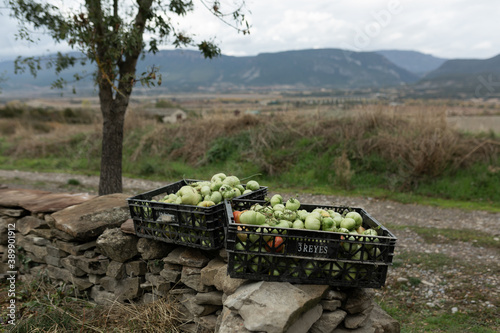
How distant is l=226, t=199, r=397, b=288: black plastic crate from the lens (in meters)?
2.61

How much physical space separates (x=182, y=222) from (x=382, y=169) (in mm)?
9310

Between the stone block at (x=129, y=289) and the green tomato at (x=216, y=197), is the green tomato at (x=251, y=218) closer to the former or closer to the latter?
the green tomato at (x=216, y=197)

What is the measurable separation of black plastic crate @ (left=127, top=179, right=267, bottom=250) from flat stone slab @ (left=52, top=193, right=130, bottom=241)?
778 millimetres

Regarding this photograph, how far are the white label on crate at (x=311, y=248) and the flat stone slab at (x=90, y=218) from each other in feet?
7.62

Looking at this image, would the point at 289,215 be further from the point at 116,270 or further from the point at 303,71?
the point at 303,71

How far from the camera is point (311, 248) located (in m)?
2.64

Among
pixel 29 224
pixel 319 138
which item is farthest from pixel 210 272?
pixel 319 138

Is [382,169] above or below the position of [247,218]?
below

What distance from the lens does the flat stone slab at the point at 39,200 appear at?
4.70 meters

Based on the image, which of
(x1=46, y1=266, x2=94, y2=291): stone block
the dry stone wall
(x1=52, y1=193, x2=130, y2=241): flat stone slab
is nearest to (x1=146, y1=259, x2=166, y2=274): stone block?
the dry stone wall

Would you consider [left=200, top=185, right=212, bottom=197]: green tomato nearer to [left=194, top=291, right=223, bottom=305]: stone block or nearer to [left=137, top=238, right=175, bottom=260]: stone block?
[left=137, top=238, right=175, bottom=260]: stone block

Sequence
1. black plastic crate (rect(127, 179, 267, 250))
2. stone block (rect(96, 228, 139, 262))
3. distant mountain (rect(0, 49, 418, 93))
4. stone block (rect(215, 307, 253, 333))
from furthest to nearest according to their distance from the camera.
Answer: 1. distant mountain (rect(0, 49, 418, 93))
2. stone block (rect(96, 228, 139, 262))
3. black plastic crate (rect(127, 179, 267, 250))
4. stone block (rect(215, 307, 253, 333))

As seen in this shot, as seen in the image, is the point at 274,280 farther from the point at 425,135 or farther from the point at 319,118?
the point at 319,118

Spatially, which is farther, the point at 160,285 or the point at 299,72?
the point at 299,72
